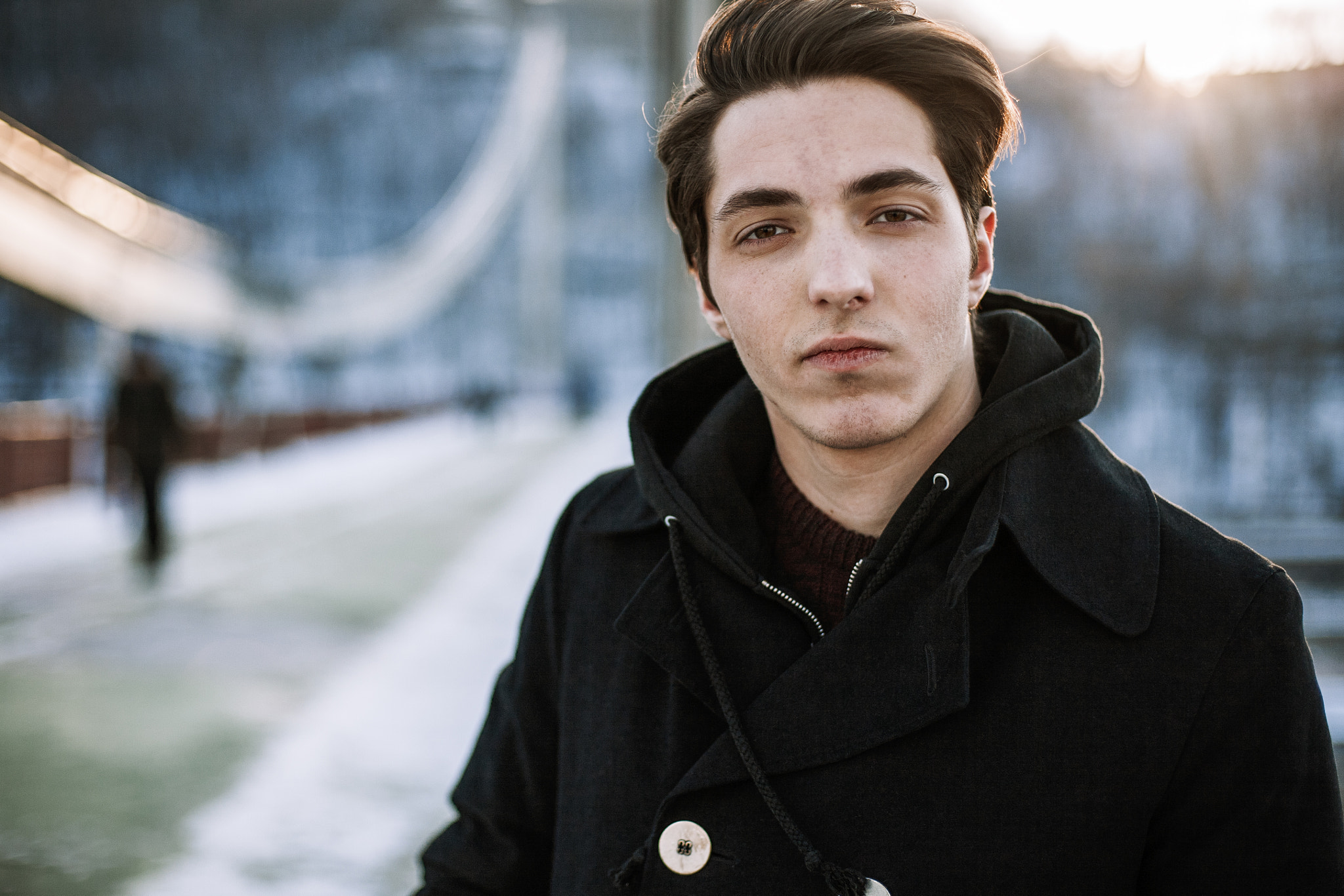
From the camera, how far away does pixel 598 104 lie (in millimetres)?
37625

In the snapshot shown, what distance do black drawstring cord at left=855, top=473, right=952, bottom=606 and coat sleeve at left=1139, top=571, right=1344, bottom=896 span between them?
0.93 feet

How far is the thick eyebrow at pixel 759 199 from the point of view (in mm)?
1113

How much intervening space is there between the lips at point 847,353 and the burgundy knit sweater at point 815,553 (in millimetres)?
197

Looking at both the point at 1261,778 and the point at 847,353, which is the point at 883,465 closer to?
the point at 847,353

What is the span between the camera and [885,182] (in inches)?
42.9

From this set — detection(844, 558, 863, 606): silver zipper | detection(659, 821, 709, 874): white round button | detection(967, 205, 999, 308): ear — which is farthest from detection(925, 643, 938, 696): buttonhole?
detection(967, 205, 999, 308): ear

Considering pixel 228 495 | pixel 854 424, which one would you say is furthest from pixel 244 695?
pixel 228 495

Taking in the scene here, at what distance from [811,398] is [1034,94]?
2.03 meters

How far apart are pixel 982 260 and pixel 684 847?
69cm

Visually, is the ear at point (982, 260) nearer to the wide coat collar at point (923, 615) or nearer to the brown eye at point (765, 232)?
the wide coat collar at point (923, 615)

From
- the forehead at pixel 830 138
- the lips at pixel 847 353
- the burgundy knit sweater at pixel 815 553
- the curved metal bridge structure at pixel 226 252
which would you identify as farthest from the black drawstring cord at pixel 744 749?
the curved metal bridge structure at pixel 226 252

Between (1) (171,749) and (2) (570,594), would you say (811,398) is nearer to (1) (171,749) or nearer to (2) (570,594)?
(2) (570,594)

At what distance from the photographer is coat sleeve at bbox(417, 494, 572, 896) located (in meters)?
1.25

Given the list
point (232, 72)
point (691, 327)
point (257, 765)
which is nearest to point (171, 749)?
point (257, 765)
